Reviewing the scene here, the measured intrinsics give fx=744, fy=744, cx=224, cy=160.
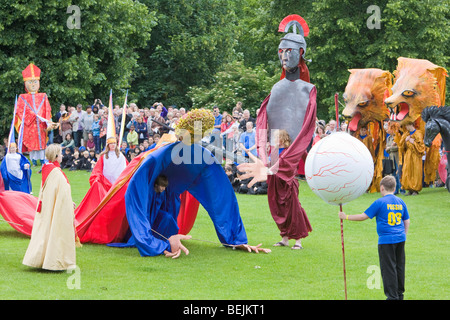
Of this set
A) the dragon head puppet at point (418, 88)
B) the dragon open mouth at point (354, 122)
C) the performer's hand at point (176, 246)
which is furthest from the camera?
the dragon open mouth at point (354, 122)

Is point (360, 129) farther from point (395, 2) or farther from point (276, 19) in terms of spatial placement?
→ point (276, 19)

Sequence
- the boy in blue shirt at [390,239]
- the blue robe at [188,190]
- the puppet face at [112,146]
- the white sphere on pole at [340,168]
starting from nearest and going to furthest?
1. the white sphere on pole at [340,168]
2. the boy in blue shirt at [390,239]
3. the blue robe at [188,190]
4. the puppet face at [112,146]

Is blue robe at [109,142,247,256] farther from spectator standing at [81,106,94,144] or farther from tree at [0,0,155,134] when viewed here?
tree at [0,0,155,134]

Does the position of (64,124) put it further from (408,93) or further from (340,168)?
(340,168)

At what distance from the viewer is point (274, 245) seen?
36.8ft

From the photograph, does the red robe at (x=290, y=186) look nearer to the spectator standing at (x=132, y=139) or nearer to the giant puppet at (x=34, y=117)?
the spectator standing at (x=132, y=139)

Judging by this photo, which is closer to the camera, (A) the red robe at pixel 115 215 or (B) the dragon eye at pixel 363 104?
(A) the red robe at pixel 115 215

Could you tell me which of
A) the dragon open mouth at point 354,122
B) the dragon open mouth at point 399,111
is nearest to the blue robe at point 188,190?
the dragon open mouth at point 399,111

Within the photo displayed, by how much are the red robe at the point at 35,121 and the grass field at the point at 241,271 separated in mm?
10125

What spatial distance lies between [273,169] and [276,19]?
2245 cm

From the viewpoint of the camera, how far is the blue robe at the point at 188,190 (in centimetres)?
1041

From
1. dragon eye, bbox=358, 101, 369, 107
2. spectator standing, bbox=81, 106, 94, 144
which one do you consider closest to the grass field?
dragon eye, bbox=358, 101, 369, 107

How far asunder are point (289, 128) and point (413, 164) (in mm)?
7295

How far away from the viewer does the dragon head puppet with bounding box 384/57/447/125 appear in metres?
16.5
